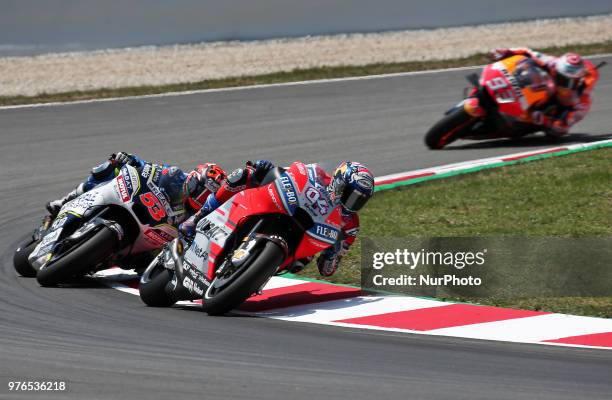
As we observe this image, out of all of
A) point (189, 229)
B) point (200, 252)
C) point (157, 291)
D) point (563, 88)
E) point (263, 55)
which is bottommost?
point (157, 291)

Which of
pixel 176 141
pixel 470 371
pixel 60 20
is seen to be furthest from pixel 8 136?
pixel 470 371

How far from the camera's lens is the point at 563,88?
1412cm

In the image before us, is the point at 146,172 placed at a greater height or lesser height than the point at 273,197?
greater

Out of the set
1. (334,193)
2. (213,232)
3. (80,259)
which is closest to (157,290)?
(213,232)

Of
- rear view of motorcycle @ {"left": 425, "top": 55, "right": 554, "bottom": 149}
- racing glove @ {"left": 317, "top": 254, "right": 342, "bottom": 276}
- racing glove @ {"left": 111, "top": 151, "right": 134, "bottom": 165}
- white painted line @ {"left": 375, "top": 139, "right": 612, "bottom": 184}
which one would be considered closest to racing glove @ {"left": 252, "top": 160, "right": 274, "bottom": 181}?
racing glove @ {"left": 317, "top": 254, "right": 342, "bottom": 276}

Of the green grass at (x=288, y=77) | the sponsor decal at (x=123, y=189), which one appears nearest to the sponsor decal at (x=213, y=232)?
the sponsor decal at (x=123, y=189)

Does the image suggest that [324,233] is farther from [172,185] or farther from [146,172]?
[146,172]

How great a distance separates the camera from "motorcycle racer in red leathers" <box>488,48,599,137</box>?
13.9 meters

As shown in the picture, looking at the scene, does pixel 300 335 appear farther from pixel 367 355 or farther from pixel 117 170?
pixel 117 170

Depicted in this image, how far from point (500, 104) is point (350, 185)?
7178 mm

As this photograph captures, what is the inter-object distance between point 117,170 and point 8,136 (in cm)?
689

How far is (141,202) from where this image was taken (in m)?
8.52

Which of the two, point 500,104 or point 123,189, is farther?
point 500,104

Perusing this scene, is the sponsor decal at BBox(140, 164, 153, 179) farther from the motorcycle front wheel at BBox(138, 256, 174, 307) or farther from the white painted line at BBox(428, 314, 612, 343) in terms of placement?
the white painted line at BBox(428, 314, 612, 343)
